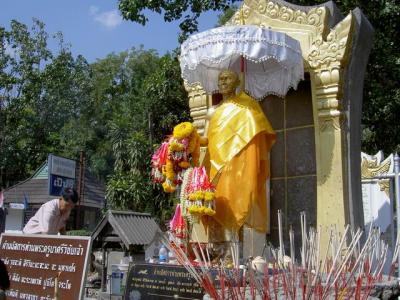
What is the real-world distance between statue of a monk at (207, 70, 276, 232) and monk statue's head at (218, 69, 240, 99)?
0.13 metres

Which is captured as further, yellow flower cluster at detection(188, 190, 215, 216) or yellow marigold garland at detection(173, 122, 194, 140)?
yellow marigold garland at detection(173, 122, 194, 140)

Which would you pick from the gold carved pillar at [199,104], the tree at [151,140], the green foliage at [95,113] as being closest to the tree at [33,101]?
the green foliage at [95,113]

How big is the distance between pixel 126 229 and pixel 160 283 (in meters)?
6.23

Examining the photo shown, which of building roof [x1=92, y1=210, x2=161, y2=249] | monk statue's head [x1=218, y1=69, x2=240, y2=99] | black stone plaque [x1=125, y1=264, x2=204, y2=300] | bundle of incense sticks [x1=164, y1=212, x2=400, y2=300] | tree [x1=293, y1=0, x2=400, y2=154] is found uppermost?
tree [x1=293, y1=0, x2=400, y2=154]

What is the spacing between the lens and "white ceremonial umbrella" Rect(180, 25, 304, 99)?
6.42 metres

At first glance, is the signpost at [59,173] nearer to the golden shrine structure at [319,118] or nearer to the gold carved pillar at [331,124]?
the golden shrine structure at [319,118]

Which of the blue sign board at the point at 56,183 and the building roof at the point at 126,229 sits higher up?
the blue sign board at the point at 56,183

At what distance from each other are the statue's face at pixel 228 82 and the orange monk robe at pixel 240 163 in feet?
0.64

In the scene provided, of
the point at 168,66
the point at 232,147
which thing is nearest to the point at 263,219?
the point at 232,147

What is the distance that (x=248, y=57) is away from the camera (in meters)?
6.46

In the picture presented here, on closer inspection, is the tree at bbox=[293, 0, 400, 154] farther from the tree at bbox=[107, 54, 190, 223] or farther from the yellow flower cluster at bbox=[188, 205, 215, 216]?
the yellow flower cluster at bbox=[188, 205, 215, 216]

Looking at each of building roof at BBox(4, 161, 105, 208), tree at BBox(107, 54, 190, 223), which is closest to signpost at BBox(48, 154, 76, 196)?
tree at BBox(107, 54, 190, 223)

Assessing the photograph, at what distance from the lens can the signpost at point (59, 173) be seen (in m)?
10.5

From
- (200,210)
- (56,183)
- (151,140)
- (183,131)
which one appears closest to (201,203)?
(200,210)
